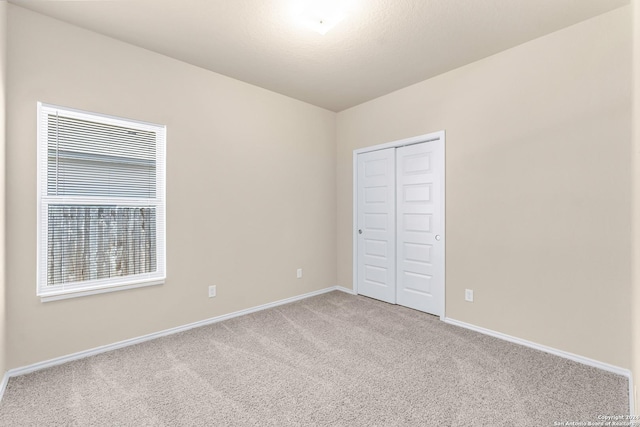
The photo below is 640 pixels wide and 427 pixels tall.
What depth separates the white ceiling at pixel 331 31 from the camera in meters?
2.21

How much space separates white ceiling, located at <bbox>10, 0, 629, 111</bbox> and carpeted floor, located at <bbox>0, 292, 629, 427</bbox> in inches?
106

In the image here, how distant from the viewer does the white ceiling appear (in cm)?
221

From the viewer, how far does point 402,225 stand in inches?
148

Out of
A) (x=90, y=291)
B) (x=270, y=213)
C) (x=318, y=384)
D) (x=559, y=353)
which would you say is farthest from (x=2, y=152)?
(x=559, y=353)

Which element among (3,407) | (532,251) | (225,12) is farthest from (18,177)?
(532,251)

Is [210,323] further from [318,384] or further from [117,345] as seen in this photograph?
[318,384]

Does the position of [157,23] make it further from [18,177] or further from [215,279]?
[215,279]

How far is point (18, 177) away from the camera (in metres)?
2.21

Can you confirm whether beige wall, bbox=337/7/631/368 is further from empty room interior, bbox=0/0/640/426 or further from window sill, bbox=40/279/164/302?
window sill, bbox=40/279/164/302

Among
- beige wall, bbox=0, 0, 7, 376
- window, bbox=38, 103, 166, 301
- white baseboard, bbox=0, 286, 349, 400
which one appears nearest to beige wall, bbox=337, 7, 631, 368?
white baseboard, bbox=0, 286, 349, 400

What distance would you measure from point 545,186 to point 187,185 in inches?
131

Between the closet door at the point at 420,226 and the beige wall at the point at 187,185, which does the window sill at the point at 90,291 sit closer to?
the beige wall at the point at 187,185

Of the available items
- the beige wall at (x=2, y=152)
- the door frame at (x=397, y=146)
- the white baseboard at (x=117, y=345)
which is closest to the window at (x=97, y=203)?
the beige wall at (x=2, y=152)

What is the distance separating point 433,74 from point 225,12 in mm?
2205
